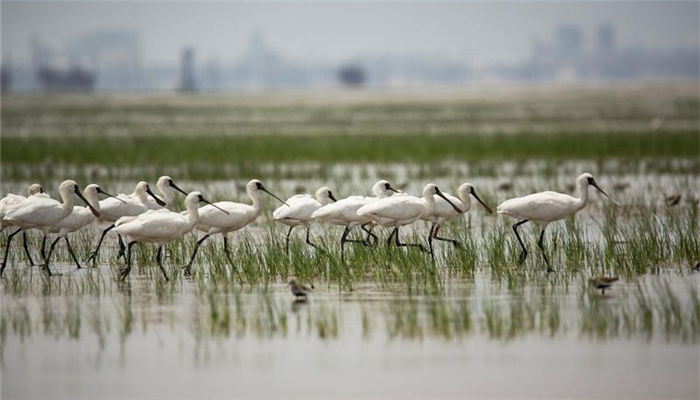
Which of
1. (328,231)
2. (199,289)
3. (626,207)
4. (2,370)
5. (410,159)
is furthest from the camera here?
(410,159)

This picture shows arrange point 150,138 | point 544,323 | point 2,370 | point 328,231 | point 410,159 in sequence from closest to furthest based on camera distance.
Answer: point 2,370 < point 544,323 < point 328,231 < point 410,159 < point 150,138

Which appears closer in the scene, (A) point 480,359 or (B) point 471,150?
(A) point 480,359

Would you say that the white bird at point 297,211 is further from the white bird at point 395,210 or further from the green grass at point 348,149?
the green grass at point 348,149

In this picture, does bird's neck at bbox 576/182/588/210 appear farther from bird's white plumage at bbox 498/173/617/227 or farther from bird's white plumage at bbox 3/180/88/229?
bird's white plumage at bbox 3/180/88/229

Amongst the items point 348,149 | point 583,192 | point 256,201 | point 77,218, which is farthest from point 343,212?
point 348,149

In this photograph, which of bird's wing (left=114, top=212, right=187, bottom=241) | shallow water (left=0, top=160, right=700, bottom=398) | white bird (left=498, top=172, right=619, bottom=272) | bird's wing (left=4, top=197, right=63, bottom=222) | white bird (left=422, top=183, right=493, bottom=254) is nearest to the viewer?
shallow water (left=0, top=160, right=700, bottom=398)

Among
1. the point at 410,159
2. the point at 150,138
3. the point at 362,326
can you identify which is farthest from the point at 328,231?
the point at 150,138

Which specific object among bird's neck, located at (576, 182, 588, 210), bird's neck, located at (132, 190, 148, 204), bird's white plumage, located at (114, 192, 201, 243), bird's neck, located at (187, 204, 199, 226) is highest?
bird's neck, located at (132, 190, 148, 204)

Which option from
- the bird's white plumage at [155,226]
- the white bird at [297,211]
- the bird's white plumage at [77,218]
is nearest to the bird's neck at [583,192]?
the white bird at [297,211]

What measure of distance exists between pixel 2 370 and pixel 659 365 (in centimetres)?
553

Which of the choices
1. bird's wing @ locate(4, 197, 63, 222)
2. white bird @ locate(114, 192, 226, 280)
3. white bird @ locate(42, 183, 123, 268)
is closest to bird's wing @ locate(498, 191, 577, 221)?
white bird @ locate(114, 192, 226, 280)

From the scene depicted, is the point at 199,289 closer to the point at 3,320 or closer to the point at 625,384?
the point at 3,320

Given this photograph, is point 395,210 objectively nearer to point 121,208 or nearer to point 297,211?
point 297,211

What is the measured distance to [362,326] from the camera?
1138cm
